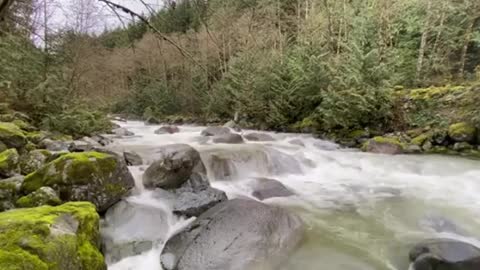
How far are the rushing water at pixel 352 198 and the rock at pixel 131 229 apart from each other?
0.04 m

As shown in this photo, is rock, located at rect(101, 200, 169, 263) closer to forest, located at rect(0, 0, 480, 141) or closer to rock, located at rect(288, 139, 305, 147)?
forest, located at rect(0, 0, 480, 141)

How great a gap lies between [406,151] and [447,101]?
234cm

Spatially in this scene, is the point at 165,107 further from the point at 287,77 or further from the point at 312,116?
the point at 312,116

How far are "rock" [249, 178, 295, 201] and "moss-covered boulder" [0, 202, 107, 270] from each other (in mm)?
3093

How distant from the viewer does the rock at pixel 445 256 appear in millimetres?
3432

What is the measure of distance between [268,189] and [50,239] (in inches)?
157

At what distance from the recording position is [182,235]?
13.9ft

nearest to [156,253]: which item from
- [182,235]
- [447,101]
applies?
[182,235]

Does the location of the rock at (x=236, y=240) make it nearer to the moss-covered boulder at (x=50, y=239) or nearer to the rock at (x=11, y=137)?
the moss-covered boulder at (x=50, y=239)

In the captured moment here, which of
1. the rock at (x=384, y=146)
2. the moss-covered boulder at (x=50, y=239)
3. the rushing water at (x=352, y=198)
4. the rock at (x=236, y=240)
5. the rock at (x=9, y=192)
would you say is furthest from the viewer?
the rock at (x=384, y=146)

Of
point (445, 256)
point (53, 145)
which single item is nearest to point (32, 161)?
point (53, 145)

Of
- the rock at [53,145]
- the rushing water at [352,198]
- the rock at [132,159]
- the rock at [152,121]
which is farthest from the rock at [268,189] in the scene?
the rock at [152,121]

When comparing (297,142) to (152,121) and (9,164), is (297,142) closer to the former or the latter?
(9,164)

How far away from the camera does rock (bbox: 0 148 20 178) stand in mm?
5020
